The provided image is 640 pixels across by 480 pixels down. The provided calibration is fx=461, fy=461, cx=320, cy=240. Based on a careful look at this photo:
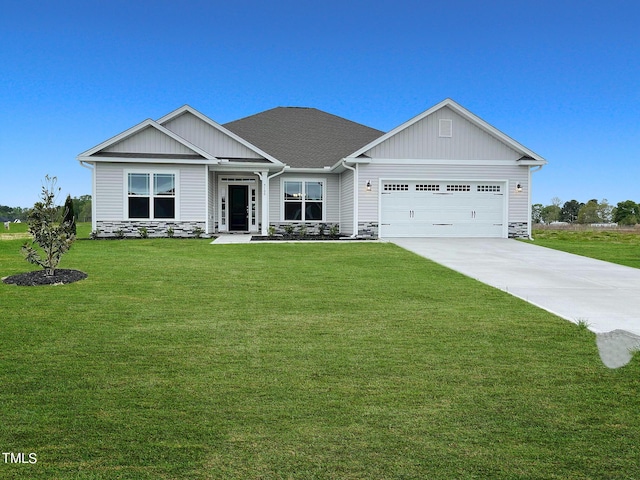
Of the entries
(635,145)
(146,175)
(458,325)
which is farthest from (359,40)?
(458,325)

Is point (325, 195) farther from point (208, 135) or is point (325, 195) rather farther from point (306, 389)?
point (306, 389)

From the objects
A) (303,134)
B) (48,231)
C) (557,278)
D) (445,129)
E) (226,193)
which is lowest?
(557,278)

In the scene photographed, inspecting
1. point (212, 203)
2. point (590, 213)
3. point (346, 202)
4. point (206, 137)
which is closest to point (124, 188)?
point (212, 203)

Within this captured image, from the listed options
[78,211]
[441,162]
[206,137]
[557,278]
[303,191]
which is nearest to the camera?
[557,278]

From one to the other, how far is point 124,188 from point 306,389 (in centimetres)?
1656

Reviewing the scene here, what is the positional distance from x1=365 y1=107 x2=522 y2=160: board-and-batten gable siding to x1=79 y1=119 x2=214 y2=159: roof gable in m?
7.15

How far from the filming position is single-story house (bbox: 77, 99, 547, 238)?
17953 mm

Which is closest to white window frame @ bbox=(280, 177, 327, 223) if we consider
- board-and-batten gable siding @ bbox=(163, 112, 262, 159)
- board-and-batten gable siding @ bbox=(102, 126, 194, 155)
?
board-and-batten gable siding @ bbox=(163, 112, 262, 159)

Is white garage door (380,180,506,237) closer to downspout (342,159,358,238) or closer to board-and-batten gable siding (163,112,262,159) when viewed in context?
downspout (342,159,358,238)

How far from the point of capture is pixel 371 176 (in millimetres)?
18266

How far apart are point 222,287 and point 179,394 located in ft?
14.3

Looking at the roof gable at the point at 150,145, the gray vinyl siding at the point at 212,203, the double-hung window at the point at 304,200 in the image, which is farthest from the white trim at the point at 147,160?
the double-hung window at the point at 304,200

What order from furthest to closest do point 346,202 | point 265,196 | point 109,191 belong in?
point 346,202, point 265,196, point 109,191

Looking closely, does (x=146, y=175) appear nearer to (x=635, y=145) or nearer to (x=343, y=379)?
(x=343, y=379)
